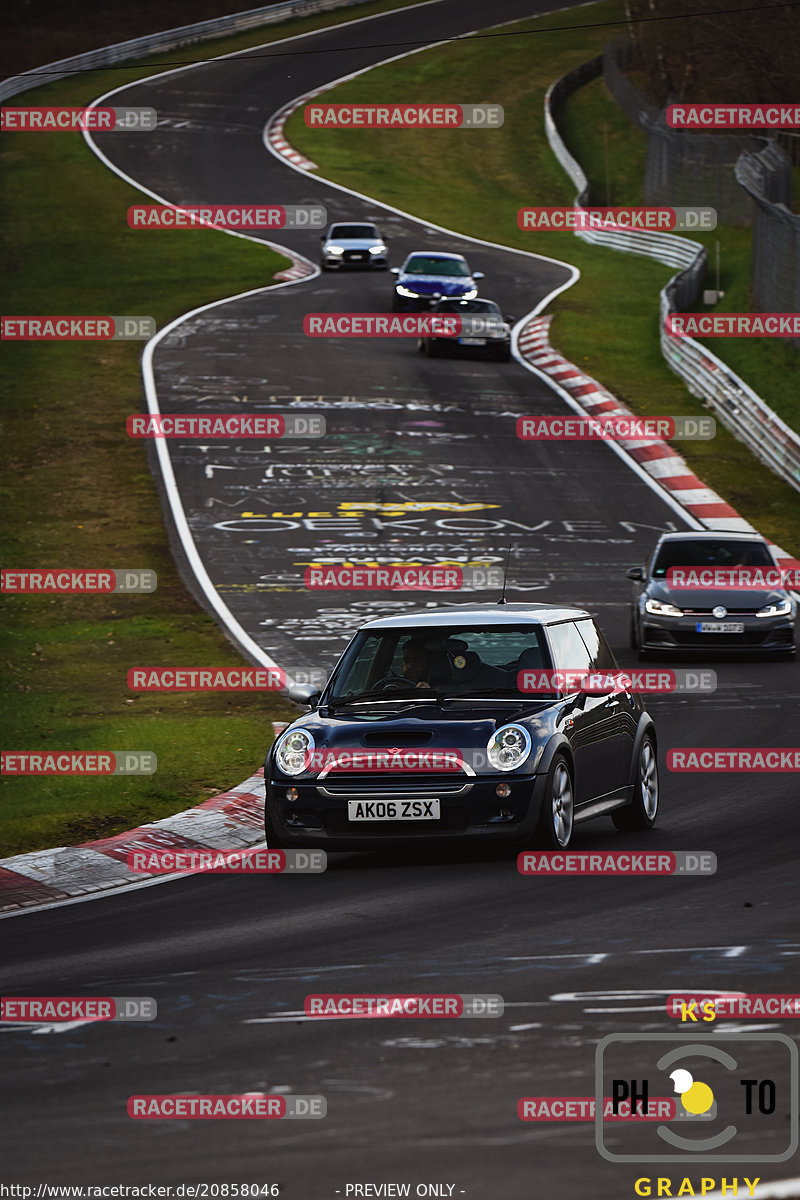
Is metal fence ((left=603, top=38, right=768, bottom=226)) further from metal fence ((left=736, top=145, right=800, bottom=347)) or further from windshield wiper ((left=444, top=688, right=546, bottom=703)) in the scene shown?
windshield wiper ((left=444, top=688, right=546, bottom=703))

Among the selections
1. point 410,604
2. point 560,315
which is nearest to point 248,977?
point 410,604

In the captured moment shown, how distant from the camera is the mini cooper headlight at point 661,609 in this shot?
2127 centimetres

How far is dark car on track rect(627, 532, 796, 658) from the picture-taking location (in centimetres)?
2116

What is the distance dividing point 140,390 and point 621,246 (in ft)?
76.2

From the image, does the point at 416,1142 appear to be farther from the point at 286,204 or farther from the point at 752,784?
the point at 286,204

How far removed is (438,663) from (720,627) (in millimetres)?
9670

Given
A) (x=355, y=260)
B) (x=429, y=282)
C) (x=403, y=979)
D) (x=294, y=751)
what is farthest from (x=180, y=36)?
(x=403, y=979)

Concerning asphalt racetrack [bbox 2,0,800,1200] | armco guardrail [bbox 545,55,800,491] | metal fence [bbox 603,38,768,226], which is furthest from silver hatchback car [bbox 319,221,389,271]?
asphalt racetrack [bbox 2,0,800,1200]

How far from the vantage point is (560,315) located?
45.5 meters

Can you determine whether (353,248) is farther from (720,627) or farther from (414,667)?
(414,667)

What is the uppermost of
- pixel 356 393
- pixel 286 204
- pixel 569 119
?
pixel 569 119

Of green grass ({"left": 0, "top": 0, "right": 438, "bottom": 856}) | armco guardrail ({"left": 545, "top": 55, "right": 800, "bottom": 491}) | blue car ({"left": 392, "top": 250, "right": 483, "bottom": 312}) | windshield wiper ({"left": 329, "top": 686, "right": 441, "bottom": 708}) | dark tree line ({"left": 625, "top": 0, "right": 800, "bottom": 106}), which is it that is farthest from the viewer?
dark tree line ({"left": 625, "top": 0, "right": 800, "bottom": 106})

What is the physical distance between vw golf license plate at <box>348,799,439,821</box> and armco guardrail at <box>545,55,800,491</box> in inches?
823

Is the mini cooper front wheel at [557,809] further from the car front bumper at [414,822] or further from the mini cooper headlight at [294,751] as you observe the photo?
the mini cooper headlight at [294,751]
